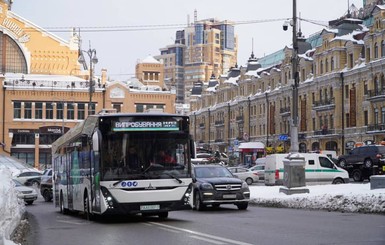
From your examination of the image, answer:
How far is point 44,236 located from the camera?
613 inches

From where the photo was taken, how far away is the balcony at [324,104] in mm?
69625

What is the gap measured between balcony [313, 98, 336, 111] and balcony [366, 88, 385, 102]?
23.2 ft

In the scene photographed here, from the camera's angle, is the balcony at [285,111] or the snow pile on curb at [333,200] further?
the balcony at [285,111]

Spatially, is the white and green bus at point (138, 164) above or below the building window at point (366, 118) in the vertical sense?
below

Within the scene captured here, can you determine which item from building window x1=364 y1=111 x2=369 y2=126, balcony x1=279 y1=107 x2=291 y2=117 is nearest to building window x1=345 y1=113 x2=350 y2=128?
building window x1=364 y1=111 x2=369 y2=126

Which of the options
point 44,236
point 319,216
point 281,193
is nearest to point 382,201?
point 319,216

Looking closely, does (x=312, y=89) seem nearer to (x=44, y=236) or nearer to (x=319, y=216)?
(x=319, y=216)

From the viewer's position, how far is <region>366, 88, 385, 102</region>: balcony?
2375 inches

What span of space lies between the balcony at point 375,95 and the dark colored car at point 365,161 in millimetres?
17497

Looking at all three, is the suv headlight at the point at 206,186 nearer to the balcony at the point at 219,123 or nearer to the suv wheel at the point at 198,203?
the suv wheel at the point at 198,203

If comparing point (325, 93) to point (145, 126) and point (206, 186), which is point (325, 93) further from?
point (145, 126)

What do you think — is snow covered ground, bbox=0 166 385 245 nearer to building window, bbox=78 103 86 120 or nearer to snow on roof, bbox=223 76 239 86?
building window, bbox=78 103 86 120

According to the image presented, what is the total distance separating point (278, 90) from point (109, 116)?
66.7 metres

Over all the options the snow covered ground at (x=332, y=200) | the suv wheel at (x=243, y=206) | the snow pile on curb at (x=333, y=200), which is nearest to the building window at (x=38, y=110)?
the snow pile on curb at (x=333, y=200)
